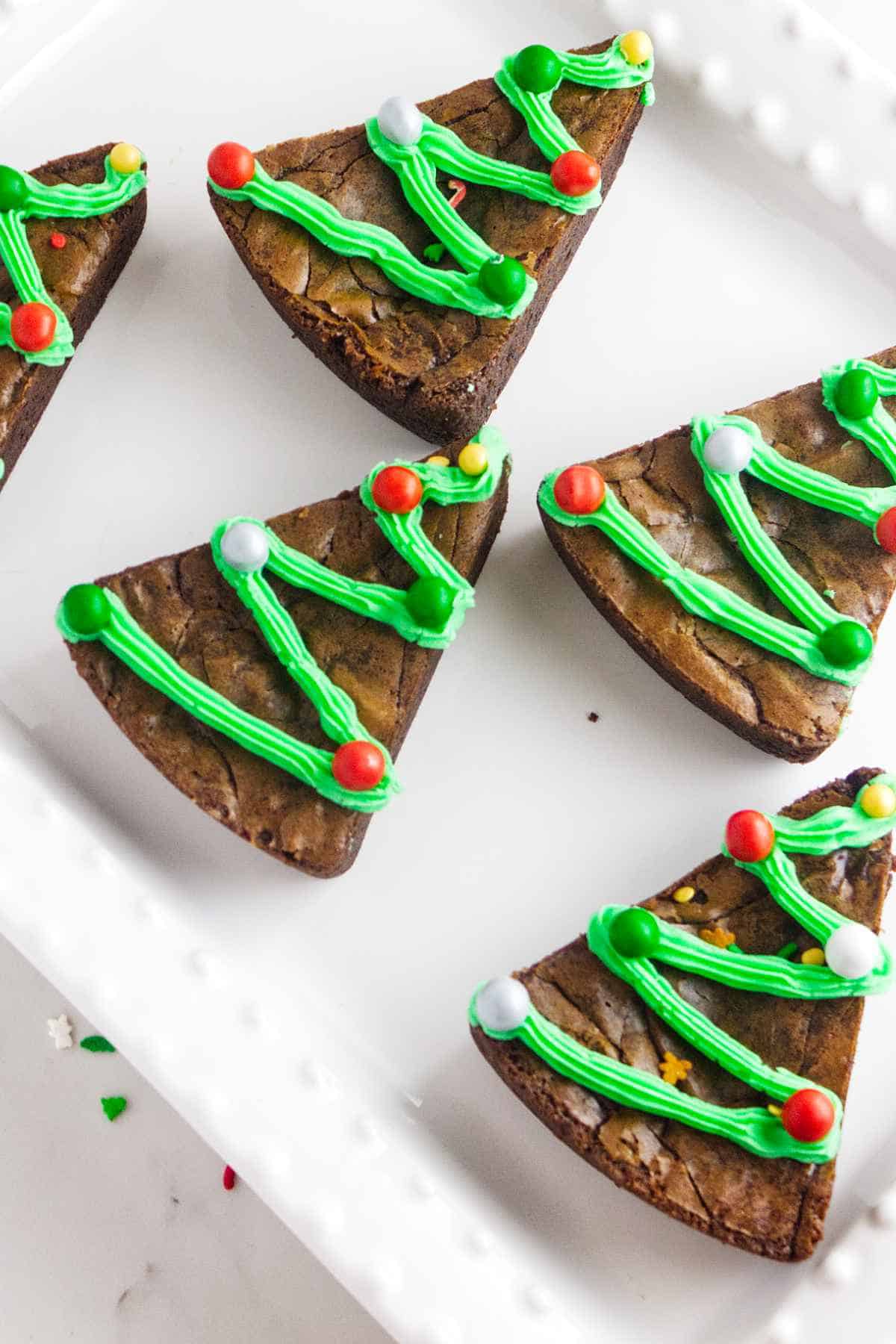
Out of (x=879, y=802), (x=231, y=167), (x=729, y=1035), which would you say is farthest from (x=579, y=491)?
(x=729, y=1035)

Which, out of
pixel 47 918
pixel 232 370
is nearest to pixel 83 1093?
pixel 47 918

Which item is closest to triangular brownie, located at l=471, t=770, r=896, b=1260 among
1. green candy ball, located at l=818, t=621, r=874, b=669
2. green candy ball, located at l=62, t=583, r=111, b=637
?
green candy ball, located at l=818, t=621, r=874, b=669

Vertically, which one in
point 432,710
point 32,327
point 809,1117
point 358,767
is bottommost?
point 809,1117

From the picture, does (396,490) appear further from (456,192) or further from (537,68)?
(537,68)

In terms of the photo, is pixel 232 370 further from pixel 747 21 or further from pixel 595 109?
pixel 747 21

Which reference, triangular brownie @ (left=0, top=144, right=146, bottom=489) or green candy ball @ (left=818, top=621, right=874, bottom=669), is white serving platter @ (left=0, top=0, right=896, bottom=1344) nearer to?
triangular brownie @ (left=0, top=144, right=146, bottom=489)

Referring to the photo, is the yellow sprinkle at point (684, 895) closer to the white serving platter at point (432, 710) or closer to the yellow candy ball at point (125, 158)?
the white serving platter at point (432, 710)
